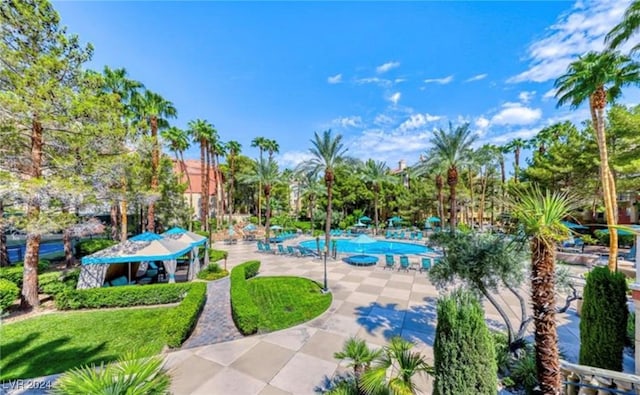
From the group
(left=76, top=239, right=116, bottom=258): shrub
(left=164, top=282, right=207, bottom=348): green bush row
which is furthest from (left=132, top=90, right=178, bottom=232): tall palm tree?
(left=164, top=282, right=207, bottom=348): green bush row

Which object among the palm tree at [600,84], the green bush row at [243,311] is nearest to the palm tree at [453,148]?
the palm tree at [600,84]

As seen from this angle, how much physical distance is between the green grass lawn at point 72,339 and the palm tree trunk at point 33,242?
1.23 meters

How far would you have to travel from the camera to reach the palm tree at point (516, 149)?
3197cm

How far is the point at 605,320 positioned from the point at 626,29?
12041 mm

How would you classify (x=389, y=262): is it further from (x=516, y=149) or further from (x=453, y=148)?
(x=516, y=149)

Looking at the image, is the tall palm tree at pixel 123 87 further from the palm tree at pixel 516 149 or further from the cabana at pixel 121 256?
the palm tree at pixel 516 149

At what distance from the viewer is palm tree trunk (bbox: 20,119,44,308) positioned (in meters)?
8.65

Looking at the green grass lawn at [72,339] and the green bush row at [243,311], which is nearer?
the green grass lawn at [72,339]

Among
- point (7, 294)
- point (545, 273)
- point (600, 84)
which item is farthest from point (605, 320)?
point (7, 294)

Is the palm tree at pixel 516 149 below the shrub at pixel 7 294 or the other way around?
the other way around

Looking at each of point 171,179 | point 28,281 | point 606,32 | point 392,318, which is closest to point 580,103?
point 606,32

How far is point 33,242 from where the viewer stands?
8969 millimetres

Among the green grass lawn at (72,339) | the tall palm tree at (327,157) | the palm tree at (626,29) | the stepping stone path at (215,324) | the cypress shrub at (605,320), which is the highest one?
the palm tree at (626,29)

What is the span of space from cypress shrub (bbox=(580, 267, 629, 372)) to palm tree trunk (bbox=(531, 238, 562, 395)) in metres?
2.78
